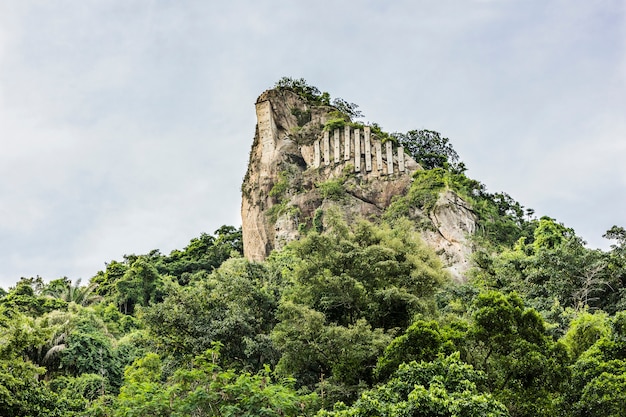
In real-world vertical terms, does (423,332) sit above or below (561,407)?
above

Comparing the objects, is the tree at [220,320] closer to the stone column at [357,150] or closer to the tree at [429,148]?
Result: the stone column at [357,150]

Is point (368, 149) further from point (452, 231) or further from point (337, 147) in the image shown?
point (452, 231)

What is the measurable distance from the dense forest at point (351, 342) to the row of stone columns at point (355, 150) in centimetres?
1274

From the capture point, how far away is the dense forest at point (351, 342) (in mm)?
9781

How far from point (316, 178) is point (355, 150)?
3.18 m

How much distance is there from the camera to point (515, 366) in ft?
33.4

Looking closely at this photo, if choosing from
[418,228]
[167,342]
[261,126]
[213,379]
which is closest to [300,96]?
[261,126]

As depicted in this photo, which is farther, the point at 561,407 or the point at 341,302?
the point at 341,302

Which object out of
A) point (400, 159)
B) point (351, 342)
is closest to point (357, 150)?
point (400, 159)

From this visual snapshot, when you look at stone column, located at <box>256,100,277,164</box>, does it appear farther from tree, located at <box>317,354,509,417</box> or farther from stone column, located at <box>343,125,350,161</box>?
tree, located at <box>317,354,509,417</box>

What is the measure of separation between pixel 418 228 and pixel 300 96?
1648cm

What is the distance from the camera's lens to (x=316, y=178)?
127 ft

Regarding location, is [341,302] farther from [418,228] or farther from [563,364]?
[418,228]

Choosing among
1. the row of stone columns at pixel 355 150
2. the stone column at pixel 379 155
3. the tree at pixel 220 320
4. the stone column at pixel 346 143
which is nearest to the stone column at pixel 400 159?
the row of stone columns at pixel 355 150
